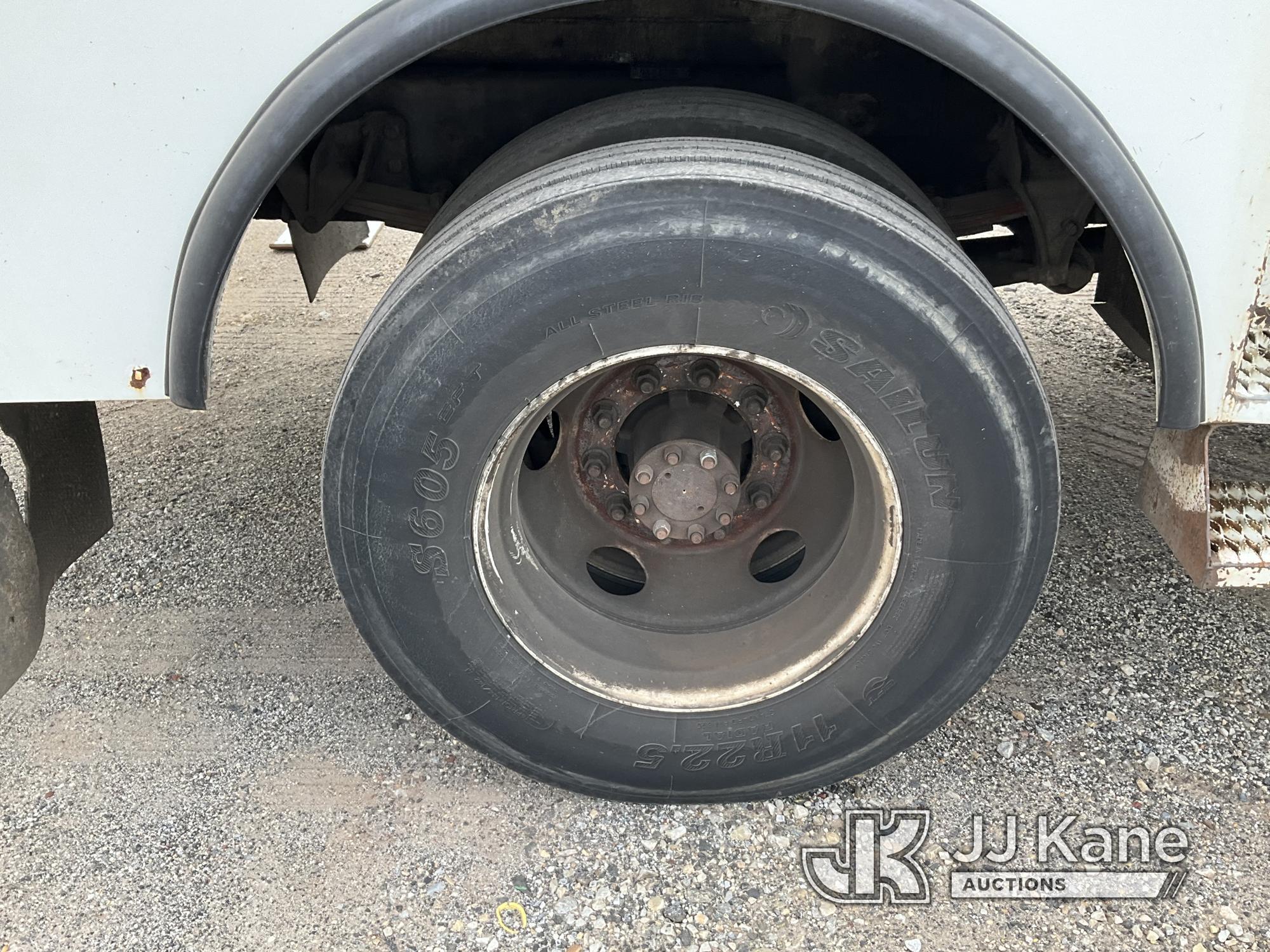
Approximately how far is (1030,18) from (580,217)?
75 centimetres

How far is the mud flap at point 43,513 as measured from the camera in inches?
77.6

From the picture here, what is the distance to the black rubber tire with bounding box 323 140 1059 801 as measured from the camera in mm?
1594

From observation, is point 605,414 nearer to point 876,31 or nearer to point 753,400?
point 753,400

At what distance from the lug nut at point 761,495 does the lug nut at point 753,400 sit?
16 cm

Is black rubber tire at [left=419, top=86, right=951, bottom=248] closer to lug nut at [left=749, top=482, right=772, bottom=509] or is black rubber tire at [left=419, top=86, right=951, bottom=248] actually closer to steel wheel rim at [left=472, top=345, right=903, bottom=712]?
steel wheel rim at [left=472, top=345, right=903, bottom=712]

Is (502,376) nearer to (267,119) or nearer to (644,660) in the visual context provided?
(267,119)

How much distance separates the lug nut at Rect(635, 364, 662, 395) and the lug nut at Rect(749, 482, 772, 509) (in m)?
0.31

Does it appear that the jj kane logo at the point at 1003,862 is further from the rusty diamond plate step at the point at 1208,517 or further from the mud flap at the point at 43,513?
the mud flap at the point at 43,513

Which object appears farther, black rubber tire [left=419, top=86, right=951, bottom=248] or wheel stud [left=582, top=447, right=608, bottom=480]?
wheel stud [left=582, top=447, right=608, bottom=480]

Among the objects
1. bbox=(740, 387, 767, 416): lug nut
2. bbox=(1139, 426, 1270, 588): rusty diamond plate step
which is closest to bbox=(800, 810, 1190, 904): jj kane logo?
bbox=(1139, 426, 1270, 588): rusty diamond plate step

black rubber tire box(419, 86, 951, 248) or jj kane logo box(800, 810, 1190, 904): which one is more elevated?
black rubber tire box(419, 86, 951, 248)

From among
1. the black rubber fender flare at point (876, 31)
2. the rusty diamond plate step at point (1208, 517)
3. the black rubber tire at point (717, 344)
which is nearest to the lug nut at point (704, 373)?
the black rubber tire at point (717, 344)

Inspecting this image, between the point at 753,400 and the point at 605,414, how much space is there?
312 millimetres

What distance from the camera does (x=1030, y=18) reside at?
1510mm
